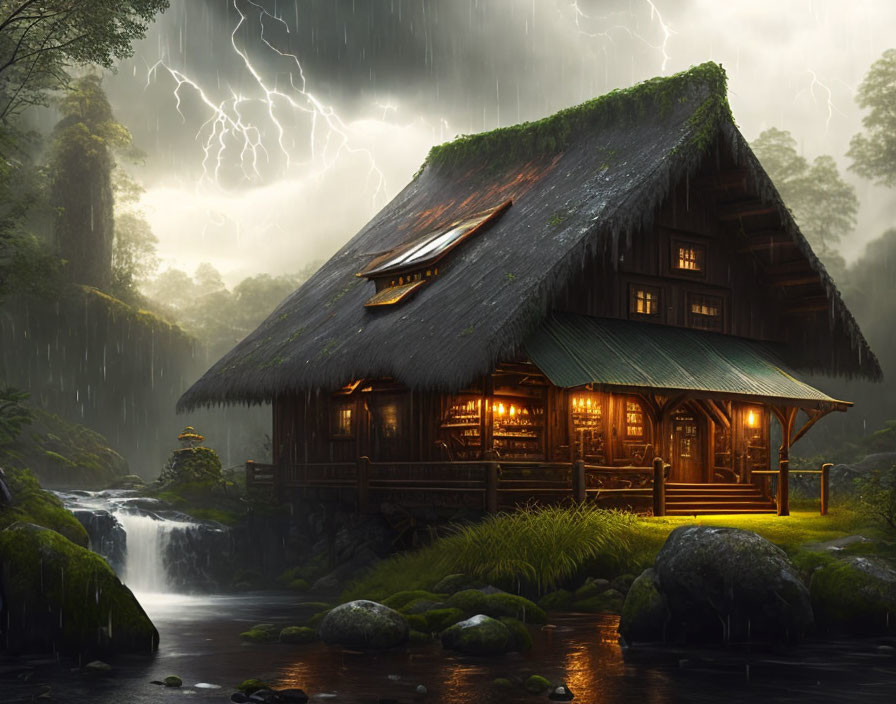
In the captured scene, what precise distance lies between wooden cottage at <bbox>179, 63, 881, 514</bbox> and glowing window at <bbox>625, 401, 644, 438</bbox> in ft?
0.20

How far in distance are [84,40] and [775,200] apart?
17.6 meters

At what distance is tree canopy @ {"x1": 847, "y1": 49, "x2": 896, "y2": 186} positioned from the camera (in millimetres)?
59656

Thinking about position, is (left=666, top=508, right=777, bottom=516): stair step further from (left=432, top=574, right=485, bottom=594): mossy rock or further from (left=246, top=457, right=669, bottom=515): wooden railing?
(left=432, top=574, right=485, bottom=594): mossy rock

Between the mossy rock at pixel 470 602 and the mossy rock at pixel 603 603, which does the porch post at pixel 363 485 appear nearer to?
the mossy rock at pixel 603 603

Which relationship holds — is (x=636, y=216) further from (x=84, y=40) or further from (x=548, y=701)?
(x=84, y=40)

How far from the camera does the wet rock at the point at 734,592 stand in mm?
13523

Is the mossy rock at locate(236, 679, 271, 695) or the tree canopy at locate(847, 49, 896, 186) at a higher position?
the tree canopy at locate(847, 49, 896, 186)

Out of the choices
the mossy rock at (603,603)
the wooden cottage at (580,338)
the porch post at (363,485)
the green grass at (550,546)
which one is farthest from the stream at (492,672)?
the porch post at (363,485)

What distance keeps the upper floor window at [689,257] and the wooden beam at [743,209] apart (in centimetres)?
98

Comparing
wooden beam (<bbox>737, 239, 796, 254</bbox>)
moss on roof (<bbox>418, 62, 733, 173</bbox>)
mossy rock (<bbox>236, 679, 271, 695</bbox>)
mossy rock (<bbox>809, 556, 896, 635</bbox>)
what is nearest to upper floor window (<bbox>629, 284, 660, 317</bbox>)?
wooden beam (<bbox>737, 239, 796, 254</bbox>)

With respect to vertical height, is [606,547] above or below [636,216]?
below

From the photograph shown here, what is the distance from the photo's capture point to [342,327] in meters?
25.2

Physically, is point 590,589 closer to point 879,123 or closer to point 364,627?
point 364,627

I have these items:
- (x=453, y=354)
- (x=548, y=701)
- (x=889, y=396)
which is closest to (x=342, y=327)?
(x=453, y=354)
